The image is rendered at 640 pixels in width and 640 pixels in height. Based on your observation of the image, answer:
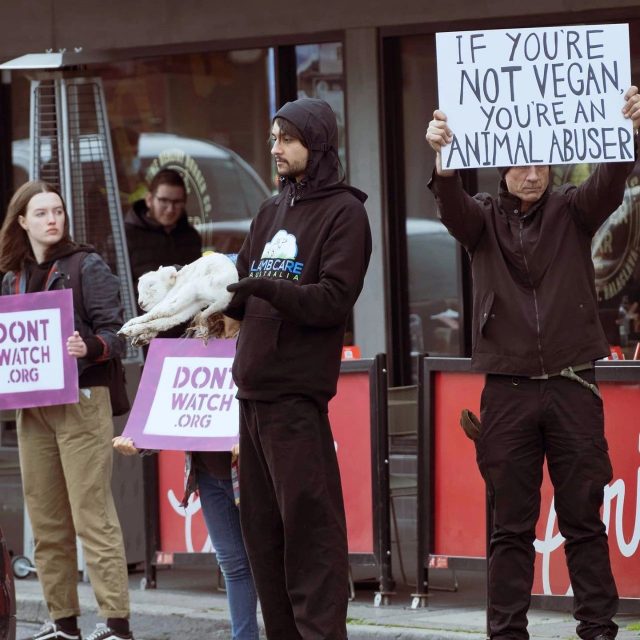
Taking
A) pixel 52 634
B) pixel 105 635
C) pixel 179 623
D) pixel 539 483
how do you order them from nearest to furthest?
pixel 539 483, pixel 105 635, pixel 52 634, pixel 179 623

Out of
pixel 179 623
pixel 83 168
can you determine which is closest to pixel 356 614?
pixel 179 623

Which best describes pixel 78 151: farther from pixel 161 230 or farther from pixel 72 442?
pixel 72 442

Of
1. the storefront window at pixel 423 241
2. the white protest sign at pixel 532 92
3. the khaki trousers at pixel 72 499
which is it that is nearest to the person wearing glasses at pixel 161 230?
the storefront window at pixel 423 241

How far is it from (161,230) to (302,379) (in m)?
6.10

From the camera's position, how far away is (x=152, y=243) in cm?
1111

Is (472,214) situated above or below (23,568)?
above

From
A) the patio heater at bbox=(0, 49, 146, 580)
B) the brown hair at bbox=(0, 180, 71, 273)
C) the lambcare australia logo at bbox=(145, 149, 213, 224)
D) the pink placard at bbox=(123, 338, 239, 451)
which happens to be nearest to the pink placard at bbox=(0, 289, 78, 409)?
the brown hair at bbox=(0, 180, 71, 273)

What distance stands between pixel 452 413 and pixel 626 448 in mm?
935

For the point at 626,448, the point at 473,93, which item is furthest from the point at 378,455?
the point at 473,93

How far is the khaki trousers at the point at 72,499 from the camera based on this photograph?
710 centimetres

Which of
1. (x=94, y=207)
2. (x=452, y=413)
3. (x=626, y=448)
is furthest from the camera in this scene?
(x=94, y=207)

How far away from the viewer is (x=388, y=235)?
35.5ft

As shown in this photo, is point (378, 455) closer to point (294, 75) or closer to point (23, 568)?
point (23, 568)

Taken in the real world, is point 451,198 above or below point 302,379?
above
